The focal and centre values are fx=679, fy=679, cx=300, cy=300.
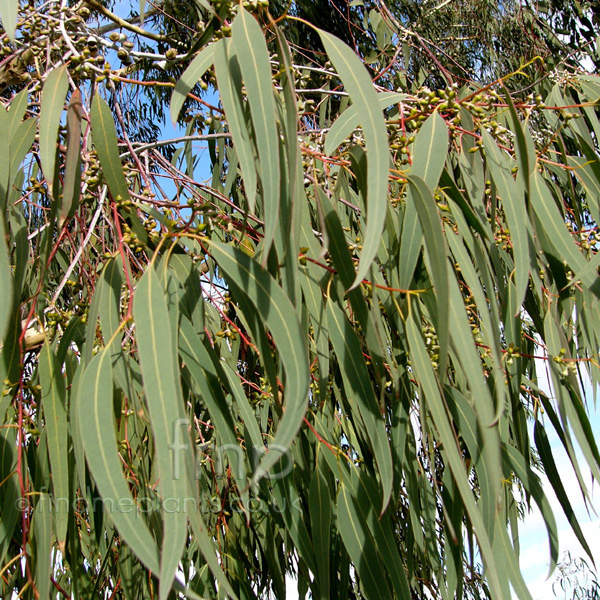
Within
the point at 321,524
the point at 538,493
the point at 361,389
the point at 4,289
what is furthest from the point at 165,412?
the point at 538,493

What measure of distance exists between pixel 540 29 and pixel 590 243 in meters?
2.19

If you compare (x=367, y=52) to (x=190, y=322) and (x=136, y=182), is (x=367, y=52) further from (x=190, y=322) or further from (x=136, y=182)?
(x=190, y=322)

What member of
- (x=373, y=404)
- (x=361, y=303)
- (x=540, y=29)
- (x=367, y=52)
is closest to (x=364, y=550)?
(x=373, y=404)

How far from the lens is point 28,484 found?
1.12 m

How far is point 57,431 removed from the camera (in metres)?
0.98

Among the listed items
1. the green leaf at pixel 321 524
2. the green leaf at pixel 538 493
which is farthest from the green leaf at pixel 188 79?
the green leaf at pixel 538 493

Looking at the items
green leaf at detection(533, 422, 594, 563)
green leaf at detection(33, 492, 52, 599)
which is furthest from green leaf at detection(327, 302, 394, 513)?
green leaf at detection(33, 492, 52, 599)

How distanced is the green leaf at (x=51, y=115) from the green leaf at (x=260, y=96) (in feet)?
0.81

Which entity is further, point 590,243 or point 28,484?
point 590,243

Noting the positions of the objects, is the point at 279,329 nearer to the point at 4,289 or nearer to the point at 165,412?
the point at 165,412

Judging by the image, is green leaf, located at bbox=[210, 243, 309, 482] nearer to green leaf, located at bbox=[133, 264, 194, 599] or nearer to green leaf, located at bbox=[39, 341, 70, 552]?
green leaf, located at bbox=[133, 264, 194, 599]

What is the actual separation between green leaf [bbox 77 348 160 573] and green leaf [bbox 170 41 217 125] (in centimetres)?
30

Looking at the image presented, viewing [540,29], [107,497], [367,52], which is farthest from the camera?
[540,29]

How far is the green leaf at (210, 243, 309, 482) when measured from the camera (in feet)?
2.00
